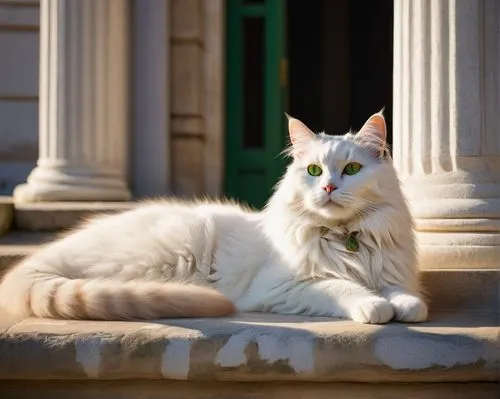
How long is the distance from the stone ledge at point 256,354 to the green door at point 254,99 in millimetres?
3241

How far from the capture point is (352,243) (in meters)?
2.73

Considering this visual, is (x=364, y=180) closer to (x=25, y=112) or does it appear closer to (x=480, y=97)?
(x=480, y=97)

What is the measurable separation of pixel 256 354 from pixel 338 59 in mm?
7238

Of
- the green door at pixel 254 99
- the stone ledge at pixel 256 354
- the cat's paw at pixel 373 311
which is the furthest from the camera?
the green door at pixel 254 99

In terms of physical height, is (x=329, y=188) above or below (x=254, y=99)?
below

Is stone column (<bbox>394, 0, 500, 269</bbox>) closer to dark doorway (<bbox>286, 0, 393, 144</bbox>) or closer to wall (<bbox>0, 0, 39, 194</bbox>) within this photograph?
wall (<bbox>0, 0, 39, 194</bbox>)

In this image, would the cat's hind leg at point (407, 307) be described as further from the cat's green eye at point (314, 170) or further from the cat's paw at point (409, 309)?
the cat's green eye at point (314, 170)

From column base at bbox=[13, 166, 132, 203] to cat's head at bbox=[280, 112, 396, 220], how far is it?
6.12ft

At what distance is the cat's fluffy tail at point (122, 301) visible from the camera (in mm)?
2506

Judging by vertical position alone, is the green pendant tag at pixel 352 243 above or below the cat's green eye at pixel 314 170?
below

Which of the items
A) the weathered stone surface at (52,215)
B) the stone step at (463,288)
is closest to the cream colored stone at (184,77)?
the weathered stone surface at (52,215)

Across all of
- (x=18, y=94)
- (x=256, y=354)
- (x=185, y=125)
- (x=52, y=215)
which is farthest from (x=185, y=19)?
(x=256, y=354)

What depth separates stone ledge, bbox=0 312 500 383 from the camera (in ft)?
7.45

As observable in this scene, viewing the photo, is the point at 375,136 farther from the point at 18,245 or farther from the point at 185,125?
the point at 185,125
